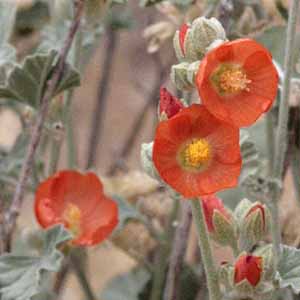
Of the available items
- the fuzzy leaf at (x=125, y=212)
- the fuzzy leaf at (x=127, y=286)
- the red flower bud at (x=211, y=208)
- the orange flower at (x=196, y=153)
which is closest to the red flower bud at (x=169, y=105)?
the orange flower at (x=196, y=153)

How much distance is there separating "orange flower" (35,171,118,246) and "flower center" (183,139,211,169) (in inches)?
7.5

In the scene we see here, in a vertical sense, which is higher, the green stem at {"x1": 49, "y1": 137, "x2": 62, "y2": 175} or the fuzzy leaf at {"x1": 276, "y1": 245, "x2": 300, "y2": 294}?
the green stem at {"x1": 49, "y1": 137, "x2": 62, "y2": 175}

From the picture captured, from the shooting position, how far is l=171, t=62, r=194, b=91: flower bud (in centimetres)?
66

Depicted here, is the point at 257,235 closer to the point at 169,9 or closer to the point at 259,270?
the point at 259,270

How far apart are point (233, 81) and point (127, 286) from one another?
0.51 meters

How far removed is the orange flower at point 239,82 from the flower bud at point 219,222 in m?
0.10

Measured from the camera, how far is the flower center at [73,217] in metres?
0.89

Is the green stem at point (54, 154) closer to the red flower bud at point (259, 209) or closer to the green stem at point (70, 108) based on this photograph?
the green stem at point (70, 108)

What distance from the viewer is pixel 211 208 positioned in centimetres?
75

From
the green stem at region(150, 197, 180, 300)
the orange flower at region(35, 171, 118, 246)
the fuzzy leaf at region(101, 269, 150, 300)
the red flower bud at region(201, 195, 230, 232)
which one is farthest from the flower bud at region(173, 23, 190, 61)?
the fuzzy leaf at region(101, 269, 150, 300)

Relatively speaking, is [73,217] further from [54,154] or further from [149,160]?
[149,160]

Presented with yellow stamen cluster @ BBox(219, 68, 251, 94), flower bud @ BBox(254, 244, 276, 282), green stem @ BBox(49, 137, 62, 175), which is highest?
yellow stamen cluster @ BBox(219, 68, 251, 94)

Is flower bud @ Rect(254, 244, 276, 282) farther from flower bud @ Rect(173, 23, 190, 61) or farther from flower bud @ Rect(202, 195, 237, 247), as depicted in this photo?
flower bud @ Rect(173, 23, 190, 61)

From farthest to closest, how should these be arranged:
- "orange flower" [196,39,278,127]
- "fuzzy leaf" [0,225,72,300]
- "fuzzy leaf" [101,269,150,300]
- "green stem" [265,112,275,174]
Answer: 1. "fuzzy leaf" [101,269,150,300]
2. "green stem" [265,112,275,174]
3. "fuzzy leaf" [0,225,72,300]
4. "orange flower" [196,39,278,127]
